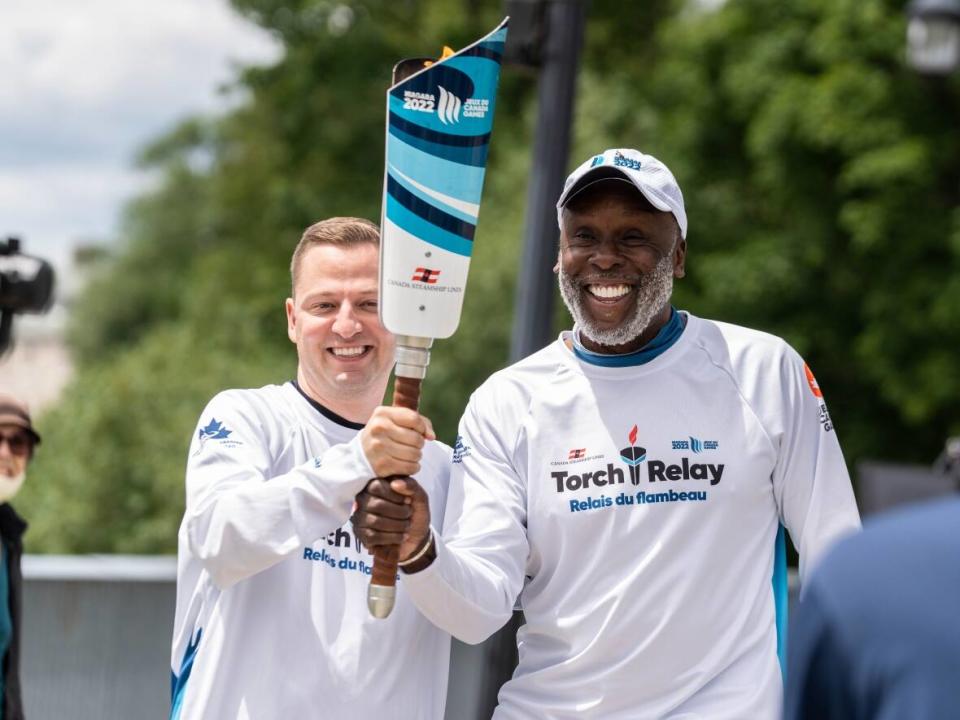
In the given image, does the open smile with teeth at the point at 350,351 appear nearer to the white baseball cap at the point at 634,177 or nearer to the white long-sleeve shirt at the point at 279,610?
the white long-sleeve shirt at the point at 279,610

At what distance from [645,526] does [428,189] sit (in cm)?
97

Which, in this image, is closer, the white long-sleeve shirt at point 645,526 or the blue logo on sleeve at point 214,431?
the white long-sleeve shirt at point 645,526

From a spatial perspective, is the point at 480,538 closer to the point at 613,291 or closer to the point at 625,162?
the point at 613,291

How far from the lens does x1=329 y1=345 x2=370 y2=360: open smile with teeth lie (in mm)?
3924

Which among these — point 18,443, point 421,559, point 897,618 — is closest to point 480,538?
point 421,559

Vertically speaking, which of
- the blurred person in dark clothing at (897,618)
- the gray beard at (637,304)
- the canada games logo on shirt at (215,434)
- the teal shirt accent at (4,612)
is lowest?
the teal shirt accent at (4,612)

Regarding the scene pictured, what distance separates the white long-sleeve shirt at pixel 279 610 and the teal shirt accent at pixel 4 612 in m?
0.90

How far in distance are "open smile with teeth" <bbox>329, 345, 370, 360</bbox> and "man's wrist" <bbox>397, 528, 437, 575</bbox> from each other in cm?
61

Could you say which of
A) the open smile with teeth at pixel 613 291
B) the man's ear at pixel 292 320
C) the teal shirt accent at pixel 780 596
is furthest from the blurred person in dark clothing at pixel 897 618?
the man's ear at pixel 292 320

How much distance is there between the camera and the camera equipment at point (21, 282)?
15.7 ft

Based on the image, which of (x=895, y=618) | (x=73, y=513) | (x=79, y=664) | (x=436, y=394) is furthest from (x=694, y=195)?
(x=895, y=618)

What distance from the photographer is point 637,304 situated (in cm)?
381

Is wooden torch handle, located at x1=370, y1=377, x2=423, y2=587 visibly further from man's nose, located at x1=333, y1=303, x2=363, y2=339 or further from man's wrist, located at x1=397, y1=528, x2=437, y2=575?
man's nose, located at x1=333, y1=303, x2=363, y2=339

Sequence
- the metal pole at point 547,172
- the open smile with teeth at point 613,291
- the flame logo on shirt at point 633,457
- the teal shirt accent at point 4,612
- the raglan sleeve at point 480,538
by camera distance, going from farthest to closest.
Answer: the metal pole at point 547,172 < the teal shirt accent at point 4,612 < the open smile with teeth at point 613,291 < the flame logo on shirt at point 633,457 < the raglan sleeve at point 480,538
